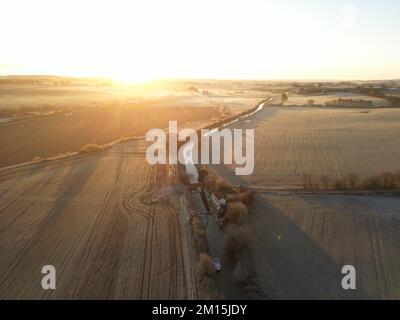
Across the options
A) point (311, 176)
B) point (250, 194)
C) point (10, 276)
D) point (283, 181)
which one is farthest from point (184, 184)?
point (10, 276)

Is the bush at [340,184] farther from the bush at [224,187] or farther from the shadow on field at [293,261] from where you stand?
the bush at [224,187]

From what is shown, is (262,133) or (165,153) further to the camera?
(262,133)

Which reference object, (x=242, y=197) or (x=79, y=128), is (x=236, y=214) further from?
(x=79, y=128)

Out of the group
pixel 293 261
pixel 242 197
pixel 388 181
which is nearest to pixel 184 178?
pixel 242 197

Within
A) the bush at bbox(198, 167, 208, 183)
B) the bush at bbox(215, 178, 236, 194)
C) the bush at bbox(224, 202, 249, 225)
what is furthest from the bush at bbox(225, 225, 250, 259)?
the bush at bbox(198, 167, 208, 183)

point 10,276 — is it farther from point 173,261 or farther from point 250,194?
point 250,194
